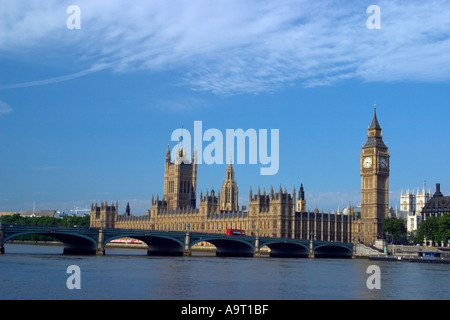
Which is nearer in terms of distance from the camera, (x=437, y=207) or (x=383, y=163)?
(x=383, y=163)

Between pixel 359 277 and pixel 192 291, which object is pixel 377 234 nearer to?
pixel 359 277

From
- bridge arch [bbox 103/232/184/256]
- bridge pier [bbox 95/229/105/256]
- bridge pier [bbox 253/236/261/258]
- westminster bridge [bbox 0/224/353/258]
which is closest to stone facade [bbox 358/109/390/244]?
westminster bridge [bbox 0/224/353/258]

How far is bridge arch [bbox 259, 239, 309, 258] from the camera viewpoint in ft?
330

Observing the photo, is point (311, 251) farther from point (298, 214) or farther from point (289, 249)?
point (298, 214)

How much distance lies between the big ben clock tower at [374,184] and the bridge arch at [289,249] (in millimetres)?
22196

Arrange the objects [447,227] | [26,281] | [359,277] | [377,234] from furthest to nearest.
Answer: [377,234], [447,227], [359,277], [26,281]

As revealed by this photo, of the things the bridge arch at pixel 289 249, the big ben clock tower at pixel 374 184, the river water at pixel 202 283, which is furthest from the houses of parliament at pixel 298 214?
the river water at pixel 202 283

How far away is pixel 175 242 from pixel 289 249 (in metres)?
21.7

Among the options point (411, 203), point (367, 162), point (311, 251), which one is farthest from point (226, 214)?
point (411, 203)

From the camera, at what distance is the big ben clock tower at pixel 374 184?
401 ft

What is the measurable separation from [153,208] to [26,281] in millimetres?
115773

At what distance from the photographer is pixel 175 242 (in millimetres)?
91562
